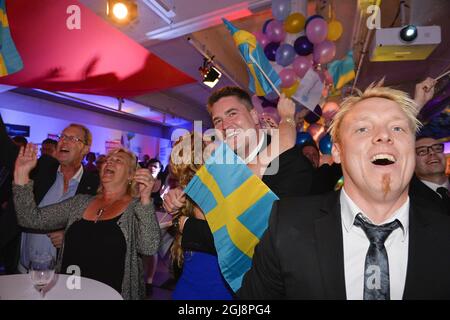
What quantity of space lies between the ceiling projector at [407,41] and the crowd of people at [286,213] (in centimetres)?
123

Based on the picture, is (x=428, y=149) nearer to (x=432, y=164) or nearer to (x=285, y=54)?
(x=432, y=164)

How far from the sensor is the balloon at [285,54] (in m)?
4.05

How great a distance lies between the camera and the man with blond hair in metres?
1.12

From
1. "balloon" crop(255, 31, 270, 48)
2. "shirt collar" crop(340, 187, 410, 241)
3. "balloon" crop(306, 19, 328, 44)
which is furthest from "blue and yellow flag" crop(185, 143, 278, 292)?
"balloon" crop(255, 31, 270, 48)

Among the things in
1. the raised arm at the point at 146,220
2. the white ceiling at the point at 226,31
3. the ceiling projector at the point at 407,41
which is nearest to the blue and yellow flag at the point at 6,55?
the white ceiling at the point at 226,31

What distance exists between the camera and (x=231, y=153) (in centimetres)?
165

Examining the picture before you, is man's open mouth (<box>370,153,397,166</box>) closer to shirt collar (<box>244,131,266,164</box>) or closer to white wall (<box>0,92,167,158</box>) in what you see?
shirt collar (<box>244,131,266,164</box>)

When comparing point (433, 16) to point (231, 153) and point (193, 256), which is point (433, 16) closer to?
point (231, 153)

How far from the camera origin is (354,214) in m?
1.21

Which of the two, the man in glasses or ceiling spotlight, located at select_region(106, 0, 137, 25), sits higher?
ceiling spotlight, located at select_region(106, 0, 137, 25)

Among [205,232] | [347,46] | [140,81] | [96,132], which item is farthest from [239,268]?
[96,132]

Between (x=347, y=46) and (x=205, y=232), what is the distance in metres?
6.42

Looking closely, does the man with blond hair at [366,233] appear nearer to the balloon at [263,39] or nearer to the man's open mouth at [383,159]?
the man's open mouth at [383,159]

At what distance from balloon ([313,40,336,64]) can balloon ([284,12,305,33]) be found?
0.35 metres
